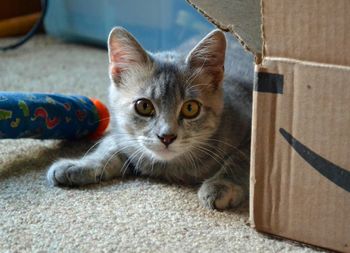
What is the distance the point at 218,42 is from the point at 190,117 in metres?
0.20

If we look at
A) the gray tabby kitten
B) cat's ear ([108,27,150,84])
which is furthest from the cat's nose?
cat's ear ([108,27,150,84])

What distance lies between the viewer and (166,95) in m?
1.28

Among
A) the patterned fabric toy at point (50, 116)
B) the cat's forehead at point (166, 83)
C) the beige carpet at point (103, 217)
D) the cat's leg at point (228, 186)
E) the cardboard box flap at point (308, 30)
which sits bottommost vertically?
the beige carpet at point (103, 217)

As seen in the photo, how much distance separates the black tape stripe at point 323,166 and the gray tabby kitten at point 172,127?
0.27 m

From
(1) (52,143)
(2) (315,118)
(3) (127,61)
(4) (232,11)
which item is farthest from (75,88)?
(2) (315,118)

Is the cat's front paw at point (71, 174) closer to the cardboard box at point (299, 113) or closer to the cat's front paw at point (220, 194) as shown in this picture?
the cat's front paw at point (220, 194)

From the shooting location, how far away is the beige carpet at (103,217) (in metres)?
1.08

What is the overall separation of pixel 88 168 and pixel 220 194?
358mm

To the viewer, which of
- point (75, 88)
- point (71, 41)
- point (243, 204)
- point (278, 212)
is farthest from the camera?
point (71, 41)

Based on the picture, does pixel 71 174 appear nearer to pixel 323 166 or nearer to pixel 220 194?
pixel 220 194

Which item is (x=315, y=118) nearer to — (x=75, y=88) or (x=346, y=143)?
(x=346, y=143)

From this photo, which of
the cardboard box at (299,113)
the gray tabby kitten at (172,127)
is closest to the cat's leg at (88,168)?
the gray tabby kitten at (172,127)

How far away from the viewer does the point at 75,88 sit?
2.06 m

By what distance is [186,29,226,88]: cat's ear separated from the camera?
128 centimetres
